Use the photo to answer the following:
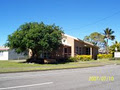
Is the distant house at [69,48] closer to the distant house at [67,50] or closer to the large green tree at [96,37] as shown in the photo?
the distant house at [67,50]

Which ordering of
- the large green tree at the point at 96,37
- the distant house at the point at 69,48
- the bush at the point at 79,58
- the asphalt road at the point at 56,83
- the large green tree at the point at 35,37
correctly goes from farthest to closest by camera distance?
the large green tree at the point at 96,37
the distant house at the point at 69,48
the bush at the point at 79,58
the large green tree at the point at 35,37
the asphalt road at the point at 56,83

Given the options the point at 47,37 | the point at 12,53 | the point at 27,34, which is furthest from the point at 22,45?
the point at 12,53

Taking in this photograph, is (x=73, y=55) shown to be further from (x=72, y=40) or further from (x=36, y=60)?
(x=36, y=60)

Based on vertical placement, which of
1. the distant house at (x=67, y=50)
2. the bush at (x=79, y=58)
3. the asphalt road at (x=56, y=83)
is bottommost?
the asphalt road at (x=56, y=83)

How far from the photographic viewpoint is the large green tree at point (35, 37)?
27094 mm

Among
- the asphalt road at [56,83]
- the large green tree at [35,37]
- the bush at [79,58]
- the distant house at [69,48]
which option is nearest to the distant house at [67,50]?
the distant house at [69,48]

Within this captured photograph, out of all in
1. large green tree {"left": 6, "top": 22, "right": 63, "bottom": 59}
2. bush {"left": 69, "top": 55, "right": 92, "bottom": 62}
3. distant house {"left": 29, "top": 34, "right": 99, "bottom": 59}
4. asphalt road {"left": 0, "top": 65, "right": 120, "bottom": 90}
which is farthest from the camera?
distant house {"left": 29, "top": 34, "right": 99, "bottom": 59}

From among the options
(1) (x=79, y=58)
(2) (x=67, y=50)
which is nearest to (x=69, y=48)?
(2) (x=67, y=50)

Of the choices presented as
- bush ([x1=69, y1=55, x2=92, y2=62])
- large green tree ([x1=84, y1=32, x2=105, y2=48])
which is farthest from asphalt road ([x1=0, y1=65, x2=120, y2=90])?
large green tree ([x1=84, y1=32, x2=105, y2=48])

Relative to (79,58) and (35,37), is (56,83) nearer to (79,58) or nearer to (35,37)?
(35,37)

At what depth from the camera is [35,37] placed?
27.1 metres

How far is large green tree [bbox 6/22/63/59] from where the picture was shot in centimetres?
2709

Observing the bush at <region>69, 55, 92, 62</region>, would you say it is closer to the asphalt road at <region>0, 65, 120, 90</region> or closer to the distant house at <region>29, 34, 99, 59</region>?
the distant house at <region>29, 34, 99, 59</region>

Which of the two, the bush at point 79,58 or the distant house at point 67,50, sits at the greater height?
the distant house at point 67,50
